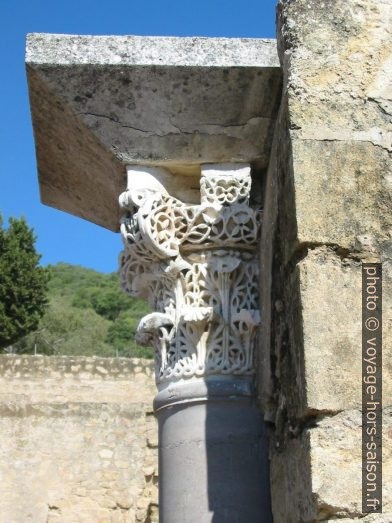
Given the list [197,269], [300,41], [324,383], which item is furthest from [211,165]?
[324,383]

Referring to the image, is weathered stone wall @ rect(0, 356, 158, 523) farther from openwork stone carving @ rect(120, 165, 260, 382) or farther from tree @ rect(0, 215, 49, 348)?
tree @ rect(0, 215, 49, 348)

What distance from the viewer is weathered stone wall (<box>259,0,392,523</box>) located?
8.95 feet

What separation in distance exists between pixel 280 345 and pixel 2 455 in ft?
37.1

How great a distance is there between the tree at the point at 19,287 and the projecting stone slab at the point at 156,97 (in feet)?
78.8

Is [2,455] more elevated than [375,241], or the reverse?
[375,241]

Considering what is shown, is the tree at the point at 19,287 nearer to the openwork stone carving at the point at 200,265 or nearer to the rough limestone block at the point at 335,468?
the openwork stone carving at the point at 200,265

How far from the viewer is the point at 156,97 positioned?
12.8 feet

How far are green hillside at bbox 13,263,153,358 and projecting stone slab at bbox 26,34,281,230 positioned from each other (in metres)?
23.5

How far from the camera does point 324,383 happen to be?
2.75 metres

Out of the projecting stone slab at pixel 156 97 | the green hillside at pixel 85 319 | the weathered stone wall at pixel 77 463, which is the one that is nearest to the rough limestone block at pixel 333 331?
the projecting stone slab at pixel 156 97

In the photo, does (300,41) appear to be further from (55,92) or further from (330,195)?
(55,92)

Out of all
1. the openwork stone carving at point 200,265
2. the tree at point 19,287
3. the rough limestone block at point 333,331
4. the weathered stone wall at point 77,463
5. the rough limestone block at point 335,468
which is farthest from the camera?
the tree at point 19,287

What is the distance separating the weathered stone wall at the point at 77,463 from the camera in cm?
1359

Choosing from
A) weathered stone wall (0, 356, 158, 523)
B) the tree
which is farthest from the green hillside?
weathered stone wall (0, 356, 158, 523)
